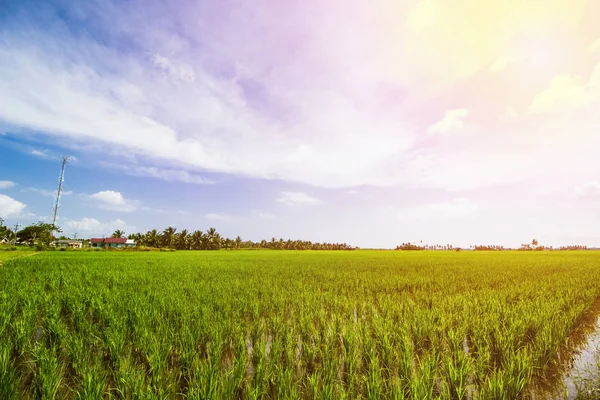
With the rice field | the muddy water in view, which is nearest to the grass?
the rice field

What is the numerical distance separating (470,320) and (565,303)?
3902 mm

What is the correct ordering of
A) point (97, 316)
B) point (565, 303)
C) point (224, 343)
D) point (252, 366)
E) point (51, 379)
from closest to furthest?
1. point (51, 379)
2. point (252, 366)
3. point (224, 343)
4. point (97, 316)
5. point (565, 303)

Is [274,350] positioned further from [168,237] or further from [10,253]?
[168,237]

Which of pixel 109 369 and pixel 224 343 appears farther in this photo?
pixel 224 343

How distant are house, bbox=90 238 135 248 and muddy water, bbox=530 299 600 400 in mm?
77752

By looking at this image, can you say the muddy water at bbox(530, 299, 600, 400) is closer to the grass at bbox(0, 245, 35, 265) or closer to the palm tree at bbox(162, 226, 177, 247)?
the grass at bbox(0, 245, 35, 265)

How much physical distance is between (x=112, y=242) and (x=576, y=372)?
8209 centimetres

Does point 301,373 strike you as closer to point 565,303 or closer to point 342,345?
point 342,345

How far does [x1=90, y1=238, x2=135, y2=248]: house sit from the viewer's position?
69.9 meters

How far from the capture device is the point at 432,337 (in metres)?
4.56

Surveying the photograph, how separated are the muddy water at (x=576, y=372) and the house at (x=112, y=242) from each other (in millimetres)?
77752

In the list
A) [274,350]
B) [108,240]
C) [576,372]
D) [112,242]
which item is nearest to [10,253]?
[274,350]

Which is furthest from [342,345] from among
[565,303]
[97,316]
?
[565,303]

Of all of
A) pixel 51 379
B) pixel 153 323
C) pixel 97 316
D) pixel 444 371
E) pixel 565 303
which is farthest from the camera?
pixel 565 303
